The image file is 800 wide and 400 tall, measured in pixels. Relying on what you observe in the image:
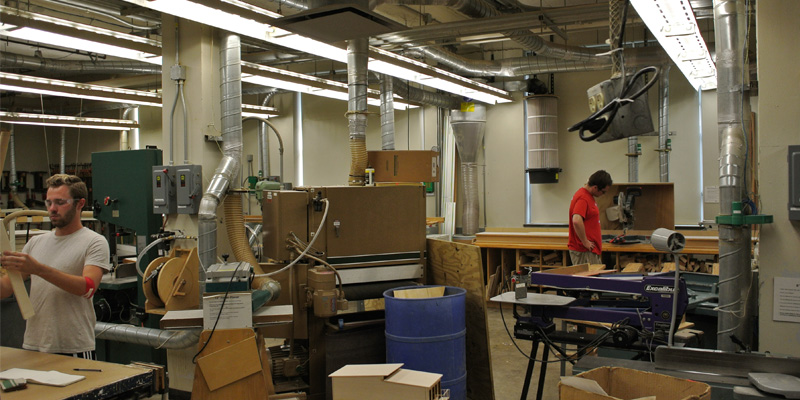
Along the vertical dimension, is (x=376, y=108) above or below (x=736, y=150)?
above

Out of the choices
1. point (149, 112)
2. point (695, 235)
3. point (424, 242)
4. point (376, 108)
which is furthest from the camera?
point (149, 112)

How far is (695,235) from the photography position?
19.8 ft

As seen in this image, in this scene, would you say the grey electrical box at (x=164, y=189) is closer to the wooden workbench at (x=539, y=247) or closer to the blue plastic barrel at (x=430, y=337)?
the blue plastic barrel at (x=430, y=337)

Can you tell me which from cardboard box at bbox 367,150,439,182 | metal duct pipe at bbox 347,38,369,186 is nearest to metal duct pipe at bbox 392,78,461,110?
metal duct pipe at bbox 347,38,369,186

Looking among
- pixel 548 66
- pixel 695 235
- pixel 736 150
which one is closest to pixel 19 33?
pixel 736 150

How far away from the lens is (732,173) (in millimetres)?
2414

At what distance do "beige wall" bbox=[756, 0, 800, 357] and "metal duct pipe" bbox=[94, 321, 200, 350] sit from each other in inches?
124

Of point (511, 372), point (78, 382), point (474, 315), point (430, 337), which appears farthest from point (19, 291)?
point (511, 372)

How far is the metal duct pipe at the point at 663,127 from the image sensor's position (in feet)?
24.0

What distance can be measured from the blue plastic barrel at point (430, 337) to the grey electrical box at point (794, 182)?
1.66 metres

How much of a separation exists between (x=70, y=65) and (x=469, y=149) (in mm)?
5574

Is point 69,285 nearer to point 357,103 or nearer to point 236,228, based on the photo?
point 236,228

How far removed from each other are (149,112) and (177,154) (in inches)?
327

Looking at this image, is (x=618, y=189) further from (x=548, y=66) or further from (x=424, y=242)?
(x=424, y=242)
